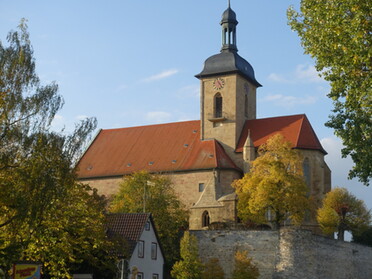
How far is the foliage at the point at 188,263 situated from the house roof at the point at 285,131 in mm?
15575

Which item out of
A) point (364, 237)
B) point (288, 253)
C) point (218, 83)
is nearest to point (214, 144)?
point (218, 83)

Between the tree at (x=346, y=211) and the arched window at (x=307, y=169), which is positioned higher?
the arched window at (x=307, y=169)

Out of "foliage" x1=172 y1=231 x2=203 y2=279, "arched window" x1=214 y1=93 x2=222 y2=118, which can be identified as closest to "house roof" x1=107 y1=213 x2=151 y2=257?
"foliage" x1=172 y1=231 x2=203 y2=279

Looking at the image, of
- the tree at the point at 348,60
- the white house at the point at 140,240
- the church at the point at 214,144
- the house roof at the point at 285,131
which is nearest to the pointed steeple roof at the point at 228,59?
the church at the point at 214,144

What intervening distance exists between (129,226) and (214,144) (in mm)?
23696

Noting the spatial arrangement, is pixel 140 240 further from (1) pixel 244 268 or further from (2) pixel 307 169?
(2) pixel 307 169

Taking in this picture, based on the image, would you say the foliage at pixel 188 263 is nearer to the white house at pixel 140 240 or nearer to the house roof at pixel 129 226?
the white house at pixel 140 240

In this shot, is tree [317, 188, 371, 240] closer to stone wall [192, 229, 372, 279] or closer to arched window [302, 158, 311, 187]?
arched window [302, 158, 311, 187]

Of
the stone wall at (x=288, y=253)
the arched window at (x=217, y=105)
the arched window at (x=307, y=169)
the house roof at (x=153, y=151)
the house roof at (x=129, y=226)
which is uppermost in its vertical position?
the arched window at (x=217, y=105)

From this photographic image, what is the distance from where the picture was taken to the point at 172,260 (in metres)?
44.9

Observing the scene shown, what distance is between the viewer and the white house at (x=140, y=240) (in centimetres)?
3519

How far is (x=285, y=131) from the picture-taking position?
5716 centimetres

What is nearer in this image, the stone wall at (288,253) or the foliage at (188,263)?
the foliage at (188,263)

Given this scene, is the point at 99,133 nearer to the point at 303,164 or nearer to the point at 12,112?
the point at 303,164
